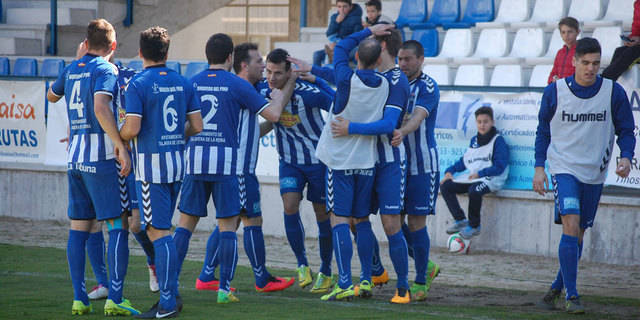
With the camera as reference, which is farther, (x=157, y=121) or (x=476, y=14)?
(x=476, y=14)

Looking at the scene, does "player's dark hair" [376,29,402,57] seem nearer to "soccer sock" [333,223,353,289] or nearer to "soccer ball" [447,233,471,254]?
"soccer sock" [333,223,353,289]

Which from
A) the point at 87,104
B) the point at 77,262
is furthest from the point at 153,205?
the point at 87,104

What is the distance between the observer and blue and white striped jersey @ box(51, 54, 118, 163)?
6.36 metres

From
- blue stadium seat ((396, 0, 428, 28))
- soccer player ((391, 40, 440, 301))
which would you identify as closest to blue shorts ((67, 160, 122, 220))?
soccer player ((391, 40, 440, 301))

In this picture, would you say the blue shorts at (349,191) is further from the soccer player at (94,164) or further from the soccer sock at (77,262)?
the soccer sock at (77,262)

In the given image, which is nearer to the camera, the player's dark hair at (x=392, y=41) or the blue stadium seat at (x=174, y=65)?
the player's dark hair at (x=392, y=41)

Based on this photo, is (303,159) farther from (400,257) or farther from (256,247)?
(400,257)

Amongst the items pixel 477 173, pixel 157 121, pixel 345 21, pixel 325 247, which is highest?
pixel 345 21

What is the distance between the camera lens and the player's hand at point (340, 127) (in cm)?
705

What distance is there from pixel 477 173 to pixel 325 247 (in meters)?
3.37

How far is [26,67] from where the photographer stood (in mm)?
16844

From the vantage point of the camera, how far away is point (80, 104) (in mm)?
6461

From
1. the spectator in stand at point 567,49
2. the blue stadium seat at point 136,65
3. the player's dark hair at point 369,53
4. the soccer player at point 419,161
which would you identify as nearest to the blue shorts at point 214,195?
the player's dark hair at point 369,53

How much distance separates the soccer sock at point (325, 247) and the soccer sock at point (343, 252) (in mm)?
948
